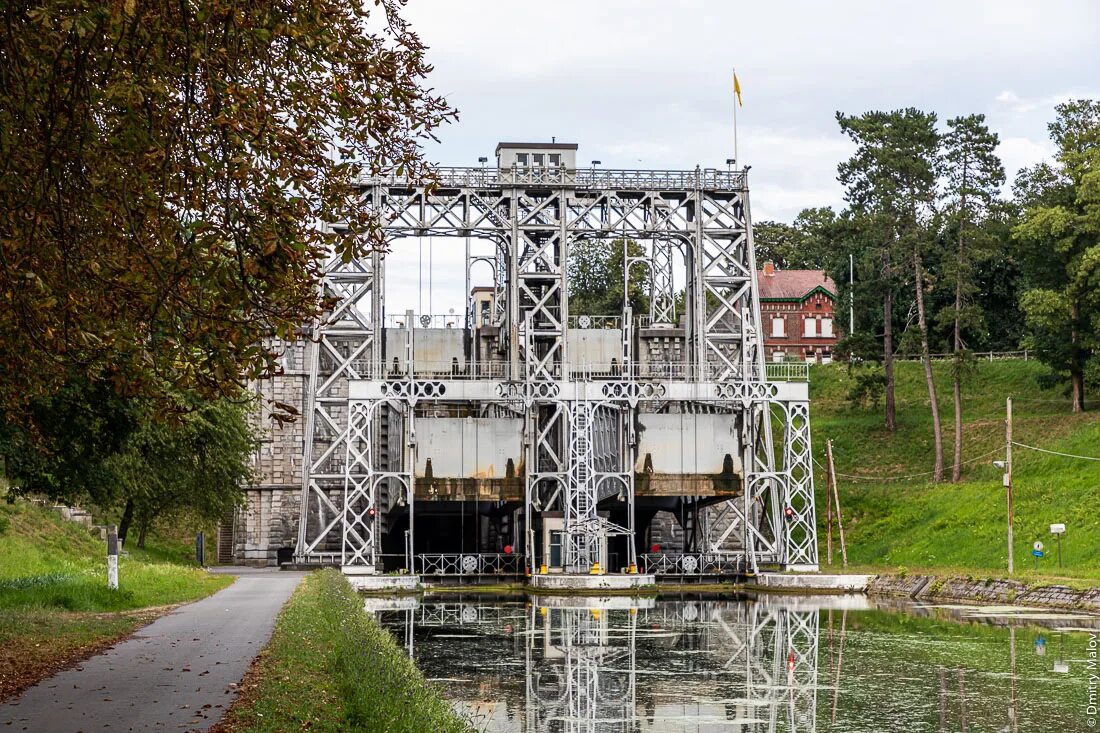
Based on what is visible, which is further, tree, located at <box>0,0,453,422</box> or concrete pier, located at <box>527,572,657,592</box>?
concrete pier, located at <box>527,572,657,592</box>

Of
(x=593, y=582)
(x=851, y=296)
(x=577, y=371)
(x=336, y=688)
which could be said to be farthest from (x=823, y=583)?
(x=851, y=296)

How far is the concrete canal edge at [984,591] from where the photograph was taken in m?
38.6

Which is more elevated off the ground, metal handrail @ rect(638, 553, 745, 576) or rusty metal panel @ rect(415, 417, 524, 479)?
rusty metal panel @ rect(415, 417, 524, 479)

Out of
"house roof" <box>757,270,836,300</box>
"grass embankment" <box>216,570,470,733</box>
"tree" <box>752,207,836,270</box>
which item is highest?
"tree" <box>752,207,836,270</box>

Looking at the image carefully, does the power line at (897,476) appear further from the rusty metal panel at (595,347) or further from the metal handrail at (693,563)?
the rusty metal panel at (595,347)

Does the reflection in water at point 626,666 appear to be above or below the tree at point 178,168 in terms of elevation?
below

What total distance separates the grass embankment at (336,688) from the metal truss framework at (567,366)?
32.9m

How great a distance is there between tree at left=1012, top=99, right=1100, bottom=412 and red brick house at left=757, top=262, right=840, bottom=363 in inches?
1486

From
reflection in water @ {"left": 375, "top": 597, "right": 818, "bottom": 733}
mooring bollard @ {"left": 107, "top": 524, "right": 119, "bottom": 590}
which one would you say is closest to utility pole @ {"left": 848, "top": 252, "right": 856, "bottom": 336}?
reflection in water @ {"left": 375, "top": 597, "right": 818, "bottom": 733}

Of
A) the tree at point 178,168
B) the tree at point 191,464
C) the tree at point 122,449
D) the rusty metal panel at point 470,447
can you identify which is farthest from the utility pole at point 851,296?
the tree at point 178,168

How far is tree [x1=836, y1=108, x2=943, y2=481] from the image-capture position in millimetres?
72375

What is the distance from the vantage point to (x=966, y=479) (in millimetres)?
68875

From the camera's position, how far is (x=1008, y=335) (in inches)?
3671

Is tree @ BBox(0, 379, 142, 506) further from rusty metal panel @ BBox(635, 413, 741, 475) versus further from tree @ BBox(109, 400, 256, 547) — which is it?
rusty metal panel @ BBox(635, 413, 741, 475)
